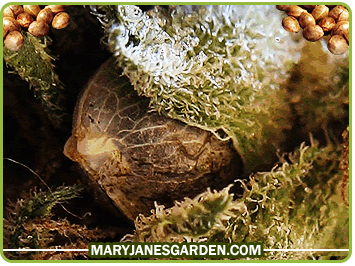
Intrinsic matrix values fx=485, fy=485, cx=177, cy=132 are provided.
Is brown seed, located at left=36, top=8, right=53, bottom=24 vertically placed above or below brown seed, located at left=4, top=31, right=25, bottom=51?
above

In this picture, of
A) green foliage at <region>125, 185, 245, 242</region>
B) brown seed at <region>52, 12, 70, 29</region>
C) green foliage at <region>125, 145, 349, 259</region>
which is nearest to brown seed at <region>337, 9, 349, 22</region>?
green foliage at <region>125, 145, 349, 259</region>

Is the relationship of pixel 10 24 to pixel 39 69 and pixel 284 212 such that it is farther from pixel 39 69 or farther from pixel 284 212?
pixel 284 212

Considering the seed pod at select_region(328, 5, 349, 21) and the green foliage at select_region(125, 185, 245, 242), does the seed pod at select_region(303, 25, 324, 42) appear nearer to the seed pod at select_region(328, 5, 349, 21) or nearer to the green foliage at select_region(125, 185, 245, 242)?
the seed pod at select_region(328, 5, 349, 21)

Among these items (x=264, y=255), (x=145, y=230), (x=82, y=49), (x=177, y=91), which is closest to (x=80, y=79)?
(x=82, y=49)

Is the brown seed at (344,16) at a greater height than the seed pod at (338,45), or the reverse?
the brown seed at (344,16)

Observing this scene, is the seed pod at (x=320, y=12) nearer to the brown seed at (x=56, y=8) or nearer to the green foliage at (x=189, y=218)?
the green foliage at (x=189, y=218)

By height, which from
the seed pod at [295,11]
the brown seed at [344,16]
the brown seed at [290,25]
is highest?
the seed pod at [295,11]

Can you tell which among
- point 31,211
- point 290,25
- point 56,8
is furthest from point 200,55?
point 31,211

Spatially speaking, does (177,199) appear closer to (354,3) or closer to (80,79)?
(80,79)

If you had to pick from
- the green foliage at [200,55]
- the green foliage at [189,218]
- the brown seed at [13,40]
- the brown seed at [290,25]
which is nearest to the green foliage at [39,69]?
the brown seed at [13,40]
